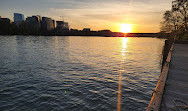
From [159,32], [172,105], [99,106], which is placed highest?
[159,32]

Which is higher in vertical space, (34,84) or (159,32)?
(159,32)

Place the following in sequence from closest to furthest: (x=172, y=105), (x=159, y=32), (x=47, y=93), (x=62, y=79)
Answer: (x=172, y=105) < (x=47, y=93) < (x=62, y=79) < (x=159, y=32)

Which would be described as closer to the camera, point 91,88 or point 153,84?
point 91,88

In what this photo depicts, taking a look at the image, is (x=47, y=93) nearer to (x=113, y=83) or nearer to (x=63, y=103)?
(x=63, y=103)

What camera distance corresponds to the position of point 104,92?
9250 mm

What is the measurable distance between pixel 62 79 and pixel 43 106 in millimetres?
4576

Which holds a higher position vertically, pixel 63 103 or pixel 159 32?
pixel 159 32

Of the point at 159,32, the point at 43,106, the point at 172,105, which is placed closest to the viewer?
the point at 172,105

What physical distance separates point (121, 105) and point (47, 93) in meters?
5.24

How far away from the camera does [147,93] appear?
923cm

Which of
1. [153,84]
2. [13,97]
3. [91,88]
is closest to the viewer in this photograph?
[13,97]

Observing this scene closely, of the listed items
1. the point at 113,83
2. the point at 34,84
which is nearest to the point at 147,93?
the point at 113,83

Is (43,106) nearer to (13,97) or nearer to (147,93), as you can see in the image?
(13,97)

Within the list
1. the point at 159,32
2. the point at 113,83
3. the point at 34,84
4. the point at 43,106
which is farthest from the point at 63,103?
the point at 159,32
